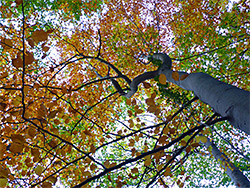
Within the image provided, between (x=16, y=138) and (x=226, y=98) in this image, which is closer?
(x=226, y=98)

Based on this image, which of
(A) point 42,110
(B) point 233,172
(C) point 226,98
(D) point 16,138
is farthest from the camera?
(B) point 233,172

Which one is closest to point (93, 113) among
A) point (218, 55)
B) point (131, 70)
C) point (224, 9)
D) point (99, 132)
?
point (99, 132)

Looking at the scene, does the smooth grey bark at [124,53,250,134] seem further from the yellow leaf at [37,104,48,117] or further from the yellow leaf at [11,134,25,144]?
the yellow leaf at [11,134,25,144]

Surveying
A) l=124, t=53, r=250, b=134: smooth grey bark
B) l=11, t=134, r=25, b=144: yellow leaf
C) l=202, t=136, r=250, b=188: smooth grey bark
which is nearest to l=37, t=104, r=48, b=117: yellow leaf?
l=11, t=134, r=25, b=144: yellow leaf

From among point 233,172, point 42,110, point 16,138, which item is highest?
point 42,110

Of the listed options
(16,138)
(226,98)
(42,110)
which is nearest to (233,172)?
(226,98)

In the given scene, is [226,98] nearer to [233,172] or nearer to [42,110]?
[42,110]

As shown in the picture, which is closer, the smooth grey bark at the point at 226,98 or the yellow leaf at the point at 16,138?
the smooth grey bark at the point at 226,98

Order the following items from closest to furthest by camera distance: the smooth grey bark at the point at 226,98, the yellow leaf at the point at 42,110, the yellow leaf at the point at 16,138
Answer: the smooth grey bark at the point at 226,98 < the yellow leaf at the point at 16,138 < the yellow leaf at the point at 42,110

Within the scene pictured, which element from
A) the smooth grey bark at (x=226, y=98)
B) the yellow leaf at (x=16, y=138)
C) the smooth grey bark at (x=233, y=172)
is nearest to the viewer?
the smooth grey bark at (x=226, y=98)

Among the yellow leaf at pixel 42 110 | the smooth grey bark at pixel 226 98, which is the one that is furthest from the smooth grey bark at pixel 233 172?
the yellow leaf at pixel 42 110

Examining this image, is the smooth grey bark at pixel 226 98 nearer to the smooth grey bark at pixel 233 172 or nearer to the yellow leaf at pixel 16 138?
the yellow leaf at pixel 16 138

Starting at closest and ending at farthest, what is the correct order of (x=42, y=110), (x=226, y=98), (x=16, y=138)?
(x=226, y=98), (x=16, y=138), (x=42, y=110)

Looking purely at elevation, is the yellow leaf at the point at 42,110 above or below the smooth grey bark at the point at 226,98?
above
